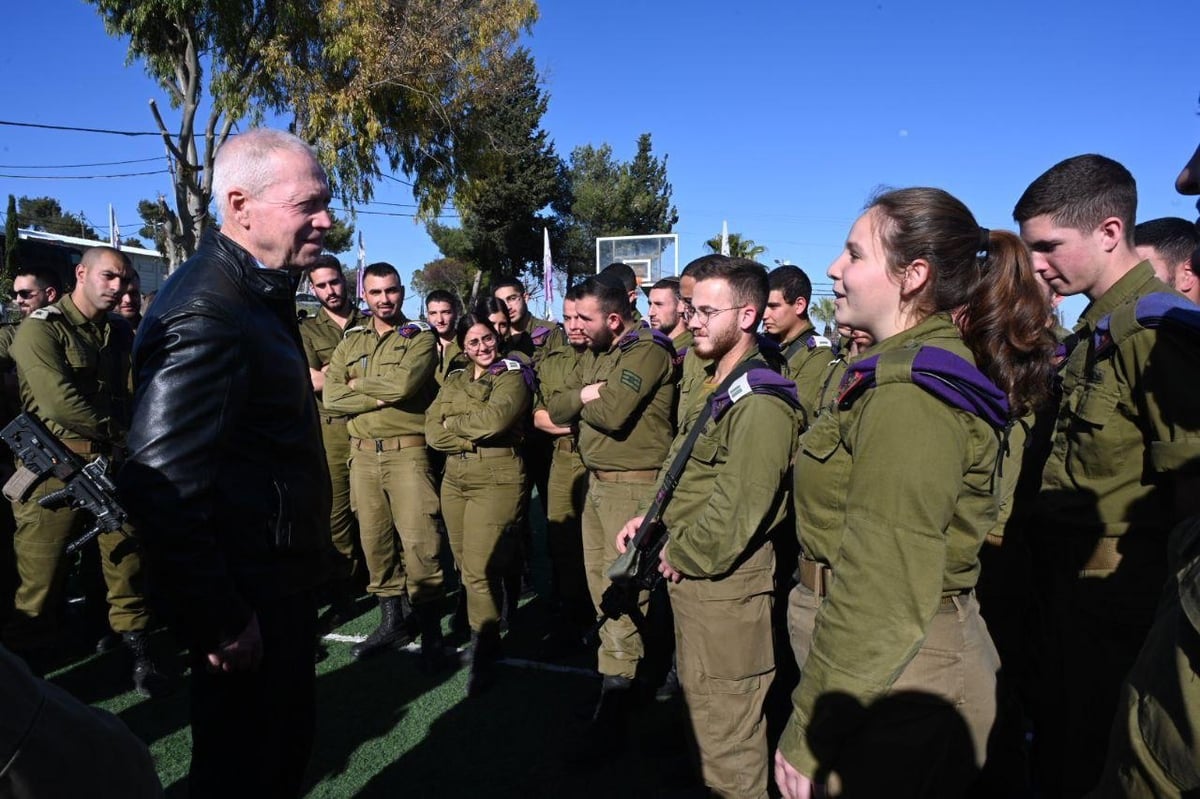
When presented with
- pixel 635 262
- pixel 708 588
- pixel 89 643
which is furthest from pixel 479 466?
pixel 635 262

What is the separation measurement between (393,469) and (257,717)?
300 centimetres

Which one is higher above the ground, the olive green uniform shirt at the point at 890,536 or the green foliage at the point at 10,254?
the green foliage at the point at 10,254

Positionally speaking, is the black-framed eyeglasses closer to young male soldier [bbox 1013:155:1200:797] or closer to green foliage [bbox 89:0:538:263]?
young male soldier [bbox 1013:155:1200:797]

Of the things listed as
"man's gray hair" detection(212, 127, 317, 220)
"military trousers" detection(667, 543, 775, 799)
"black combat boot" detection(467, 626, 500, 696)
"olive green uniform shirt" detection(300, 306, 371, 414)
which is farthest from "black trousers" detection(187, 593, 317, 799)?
"olive green uniform shirt" detection(300, 306, 371, 414)

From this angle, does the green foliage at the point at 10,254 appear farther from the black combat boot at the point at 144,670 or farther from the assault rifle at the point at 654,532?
the assault rifle at the point at 654,532

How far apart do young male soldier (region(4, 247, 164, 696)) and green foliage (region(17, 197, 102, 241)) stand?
5903 centimetres

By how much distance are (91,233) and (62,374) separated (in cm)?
6327

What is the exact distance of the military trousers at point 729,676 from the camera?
8.77 feet

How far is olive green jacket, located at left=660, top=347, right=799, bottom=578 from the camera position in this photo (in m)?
2.55

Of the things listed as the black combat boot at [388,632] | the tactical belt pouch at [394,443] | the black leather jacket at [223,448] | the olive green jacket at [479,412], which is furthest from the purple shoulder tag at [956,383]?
the black combat boot at [388,632]

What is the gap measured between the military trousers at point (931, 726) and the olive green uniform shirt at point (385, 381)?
372 cm

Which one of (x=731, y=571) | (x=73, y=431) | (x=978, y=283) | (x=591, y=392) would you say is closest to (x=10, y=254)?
(x=73, y=431)

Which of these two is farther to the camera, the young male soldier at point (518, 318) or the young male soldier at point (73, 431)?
the young male soldier at point (518, 318)

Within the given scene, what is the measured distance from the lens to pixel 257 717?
1.99 m
